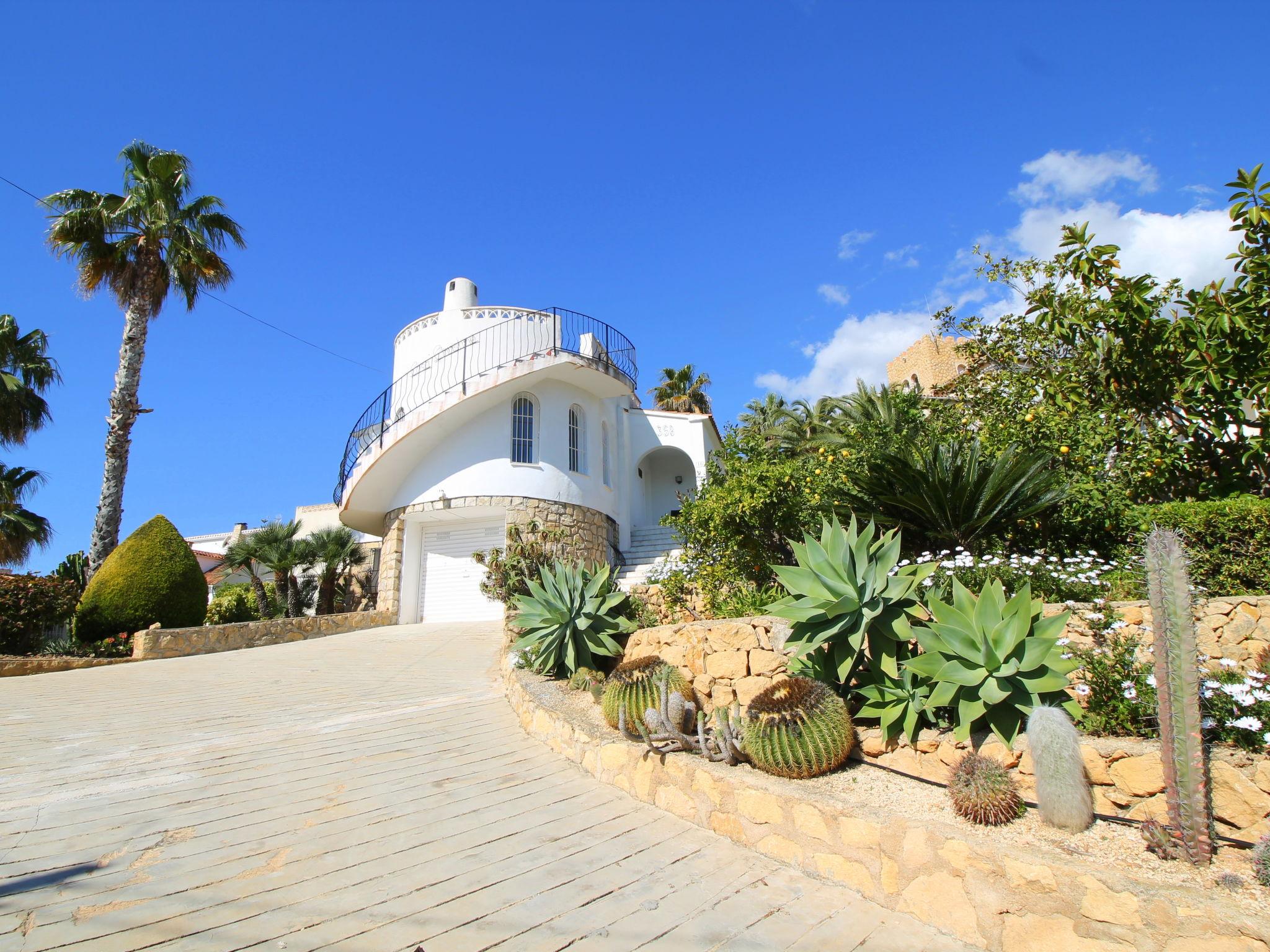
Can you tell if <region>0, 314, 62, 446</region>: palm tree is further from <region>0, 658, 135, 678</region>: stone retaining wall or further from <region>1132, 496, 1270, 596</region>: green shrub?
<region>1132, 496, 1270, 596</region>: green shrub

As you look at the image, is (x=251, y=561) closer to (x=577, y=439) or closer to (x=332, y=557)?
(x=332, y=557)

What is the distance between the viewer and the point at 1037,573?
6.12 meters

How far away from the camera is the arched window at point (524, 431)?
1739cm

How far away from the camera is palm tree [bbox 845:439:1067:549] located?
6.73 metres

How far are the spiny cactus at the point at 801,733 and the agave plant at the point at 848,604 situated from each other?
27 centimetres

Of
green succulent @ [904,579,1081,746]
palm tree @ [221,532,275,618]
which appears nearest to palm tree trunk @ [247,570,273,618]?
palm tree @ [221,532,275,618]

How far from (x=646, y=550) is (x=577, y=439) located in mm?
3738

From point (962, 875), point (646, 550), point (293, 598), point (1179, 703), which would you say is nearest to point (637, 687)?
point (962, 875)

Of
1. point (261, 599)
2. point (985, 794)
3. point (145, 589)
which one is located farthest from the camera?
point (261, 599)

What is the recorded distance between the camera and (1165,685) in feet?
9.89

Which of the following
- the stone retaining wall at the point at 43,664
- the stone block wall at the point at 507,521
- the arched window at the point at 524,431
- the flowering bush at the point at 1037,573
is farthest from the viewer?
the arched window at the point at 524,431

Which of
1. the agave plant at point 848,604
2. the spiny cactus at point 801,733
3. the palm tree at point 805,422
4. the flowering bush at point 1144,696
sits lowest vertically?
the spiny cactus at point 801,733

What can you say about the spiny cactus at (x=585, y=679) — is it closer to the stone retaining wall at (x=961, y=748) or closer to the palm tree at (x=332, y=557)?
the stone retaining wall at (x=961, y=748)

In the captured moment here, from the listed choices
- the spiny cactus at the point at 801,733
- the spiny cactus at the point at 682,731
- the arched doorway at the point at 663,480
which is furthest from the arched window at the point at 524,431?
the spiny cactus at the point at 801,733
